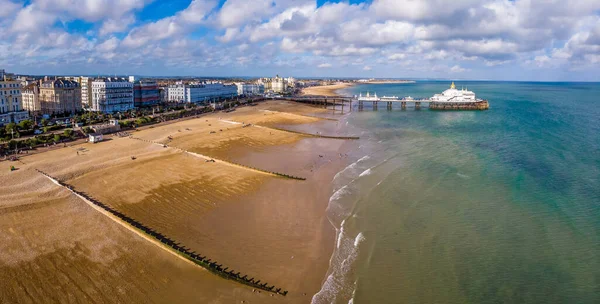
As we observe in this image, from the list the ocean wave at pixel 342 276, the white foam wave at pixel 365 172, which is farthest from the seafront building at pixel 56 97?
the ocean wave at pixel 342 276

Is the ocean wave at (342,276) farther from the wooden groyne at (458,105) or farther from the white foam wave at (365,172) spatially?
the wooden groyne at (458,105)

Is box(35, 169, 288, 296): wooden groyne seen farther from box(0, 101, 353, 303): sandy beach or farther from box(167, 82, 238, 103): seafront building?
box(167, 82, 238, 103): seafront building

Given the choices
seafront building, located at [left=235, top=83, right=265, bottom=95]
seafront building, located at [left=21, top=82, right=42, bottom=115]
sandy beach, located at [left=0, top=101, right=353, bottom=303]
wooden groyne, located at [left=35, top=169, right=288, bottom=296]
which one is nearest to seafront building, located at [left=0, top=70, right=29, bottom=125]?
seafront building, located at [left=21, top=82, right=42, bottom=115]

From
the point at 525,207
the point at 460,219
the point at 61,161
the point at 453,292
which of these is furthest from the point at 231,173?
the point at 525,207

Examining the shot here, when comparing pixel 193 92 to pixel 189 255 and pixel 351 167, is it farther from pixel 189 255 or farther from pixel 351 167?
pixel 189 255

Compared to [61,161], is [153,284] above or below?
below

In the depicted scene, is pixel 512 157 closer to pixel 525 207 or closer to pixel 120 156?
pixel 525 207

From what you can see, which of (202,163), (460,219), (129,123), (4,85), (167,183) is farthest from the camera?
(129,123)

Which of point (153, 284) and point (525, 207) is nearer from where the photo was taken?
point (153, 284)

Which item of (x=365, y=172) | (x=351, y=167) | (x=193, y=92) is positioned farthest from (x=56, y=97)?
(x=365, y=172)
